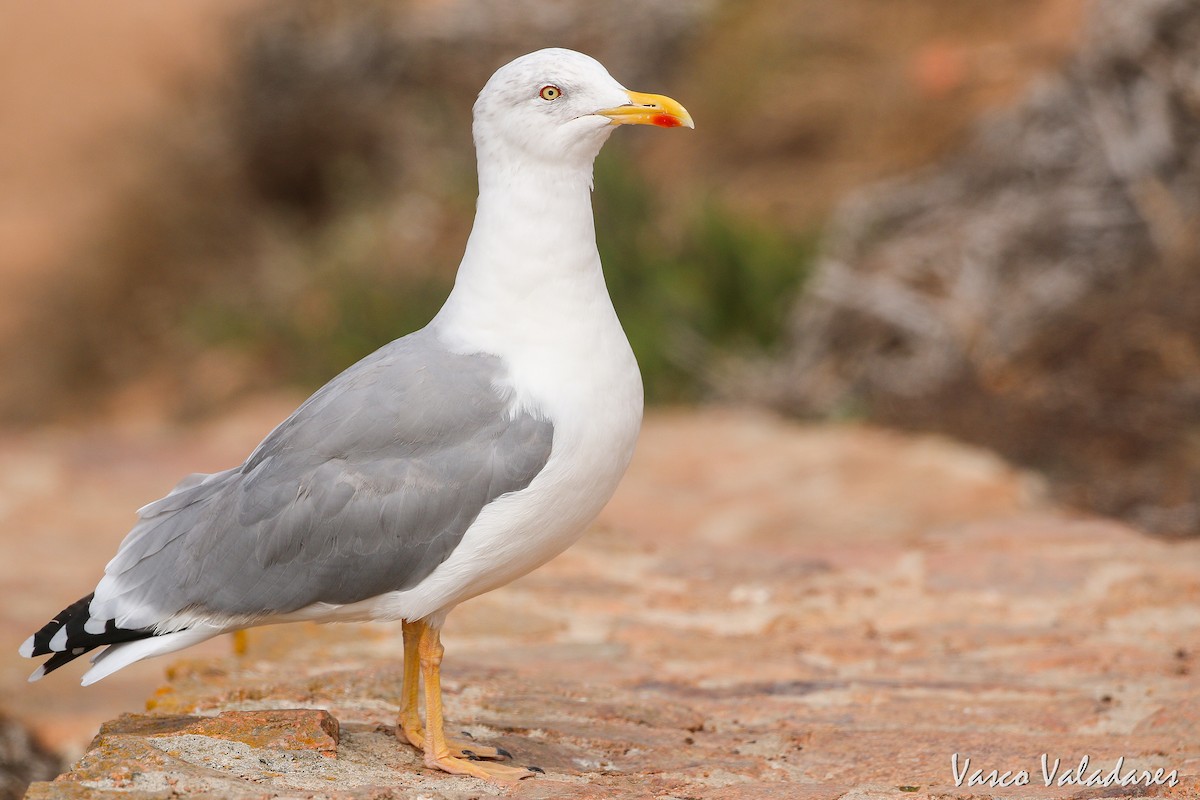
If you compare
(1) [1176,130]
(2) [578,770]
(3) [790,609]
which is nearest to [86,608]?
(2) [578,770]

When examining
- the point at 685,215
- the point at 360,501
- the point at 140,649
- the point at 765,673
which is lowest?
the point at 765,673

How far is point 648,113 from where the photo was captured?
3291 millimetres

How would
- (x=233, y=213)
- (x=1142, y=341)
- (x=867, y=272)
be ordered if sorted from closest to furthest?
1. (x=1142, y=341)
2. (x=867, y=272)
3. (x=233, y=213)

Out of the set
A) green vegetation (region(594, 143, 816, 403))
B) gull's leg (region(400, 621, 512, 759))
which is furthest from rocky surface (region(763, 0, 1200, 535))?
gull's leg (region(400, 621, 512, 759))

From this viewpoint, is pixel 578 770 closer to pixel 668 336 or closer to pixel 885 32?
pixel 668 336

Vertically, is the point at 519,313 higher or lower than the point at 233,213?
lower

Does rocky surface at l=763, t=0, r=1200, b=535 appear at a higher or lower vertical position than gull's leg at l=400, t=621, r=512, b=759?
higher

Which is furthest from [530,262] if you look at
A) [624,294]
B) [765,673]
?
[624,294]

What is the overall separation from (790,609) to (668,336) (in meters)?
4.31

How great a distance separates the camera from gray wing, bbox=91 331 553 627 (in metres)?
3.12

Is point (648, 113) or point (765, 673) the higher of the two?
point (648, 113)

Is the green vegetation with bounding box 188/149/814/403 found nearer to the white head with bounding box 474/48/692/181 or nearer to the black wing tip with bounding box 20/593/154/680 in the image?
the white head with bounding box 474/48/692/181

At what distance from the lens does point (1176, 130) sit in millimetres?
7777

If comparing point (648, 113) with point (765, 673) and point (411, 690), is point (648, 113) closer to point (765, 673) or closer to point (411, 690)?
point (411, 690)
